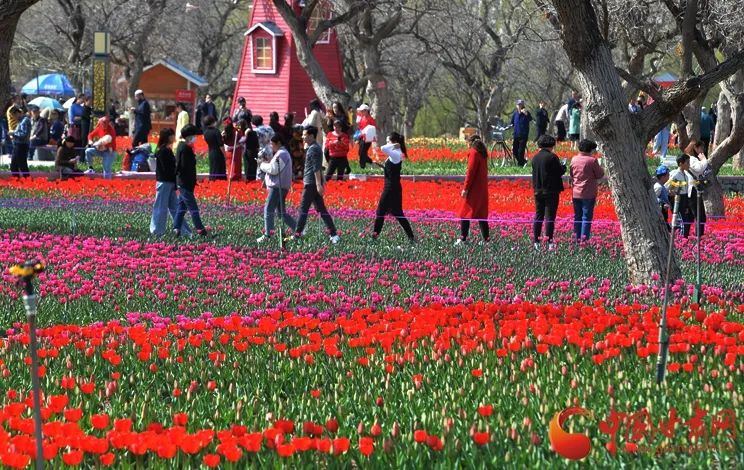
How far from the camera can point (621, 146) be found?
12.3m

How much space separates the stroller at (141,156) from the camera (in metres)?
28.8

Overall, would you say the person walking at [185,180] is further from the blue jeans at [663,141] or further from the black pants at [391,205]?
the blue jeans at [663,141]

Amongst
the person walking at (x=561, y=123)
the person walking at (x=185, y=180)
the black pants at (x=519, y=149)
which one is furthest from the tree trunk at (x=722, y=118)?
the person walking at (x=185, y=180)

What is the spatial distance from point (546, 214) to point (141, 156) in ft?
45.3

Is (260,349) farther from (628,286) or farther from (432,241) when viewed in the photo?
(432,241)

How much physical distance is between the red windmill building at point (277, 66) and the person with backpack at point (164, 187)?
27188 millimetres

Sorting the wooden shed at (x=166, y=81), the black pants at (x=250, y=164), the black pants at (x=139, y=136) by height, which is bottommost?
the black pants at (x=250, y=164)

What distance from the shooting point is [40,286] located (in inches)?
471

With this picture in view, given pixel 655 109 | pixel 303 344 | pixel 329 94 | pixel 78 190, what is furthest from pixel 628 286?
pixel 329 94

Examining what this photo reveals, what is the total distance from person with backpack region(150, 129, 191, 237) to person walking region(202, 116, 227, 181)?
796 centimetres

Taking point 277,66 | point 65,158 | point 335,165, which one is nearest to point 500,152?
point 277,66

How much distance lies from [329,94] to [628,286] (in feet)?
63.2

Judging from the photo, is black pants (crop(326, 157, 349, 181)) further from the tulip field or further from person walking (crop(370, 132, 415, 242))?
the tulip field
